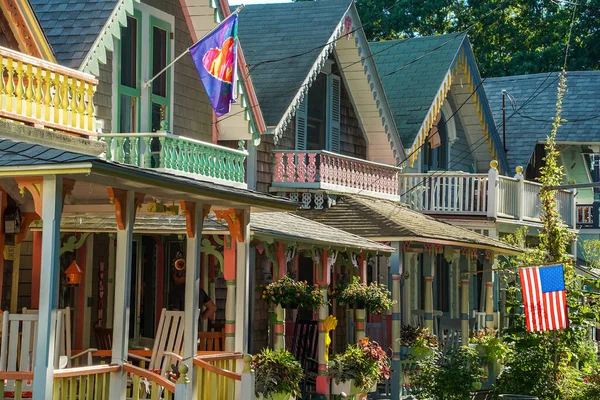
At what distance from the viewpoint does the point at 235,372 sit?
1703 centimetres

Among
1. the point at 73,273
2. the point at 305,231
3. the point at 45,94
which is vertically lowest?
the point at 73,273

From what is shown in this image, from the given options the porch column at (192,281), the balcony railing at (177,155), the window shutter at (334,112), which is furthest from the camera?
the window shutter at (334,112)

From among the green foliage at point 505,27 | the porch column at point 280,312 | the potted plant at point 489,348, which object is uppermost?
the green foliage at point 505,27

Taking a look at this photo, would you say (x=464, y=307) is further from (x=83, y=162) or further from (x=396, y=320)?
(x=83, y=162)

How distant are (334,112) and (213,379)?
1219 centimetres

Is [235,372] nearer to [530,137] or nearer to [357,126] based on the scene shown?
[357,126]

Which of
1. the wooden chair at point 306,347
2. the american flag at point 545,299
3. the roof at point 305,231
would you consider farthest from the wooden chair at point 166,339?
the american flag at point 545,299

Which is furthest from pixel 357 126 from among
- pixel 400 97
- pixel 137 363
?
pixel 137 363

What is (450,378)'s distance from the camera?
20109 millimetres

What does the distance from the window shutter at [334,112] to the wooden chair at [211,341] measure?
7.71m

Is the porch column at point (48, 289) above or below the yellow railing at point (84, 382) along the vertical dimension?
above

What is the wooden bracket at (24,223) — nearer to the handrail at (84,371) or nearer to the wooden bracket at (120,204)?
the wooden bracket at (120,204)

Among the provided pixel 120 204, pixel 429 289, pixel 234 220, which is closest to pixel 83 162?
pixel 120 204

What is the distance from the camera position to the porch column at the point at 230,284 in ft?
59.3
